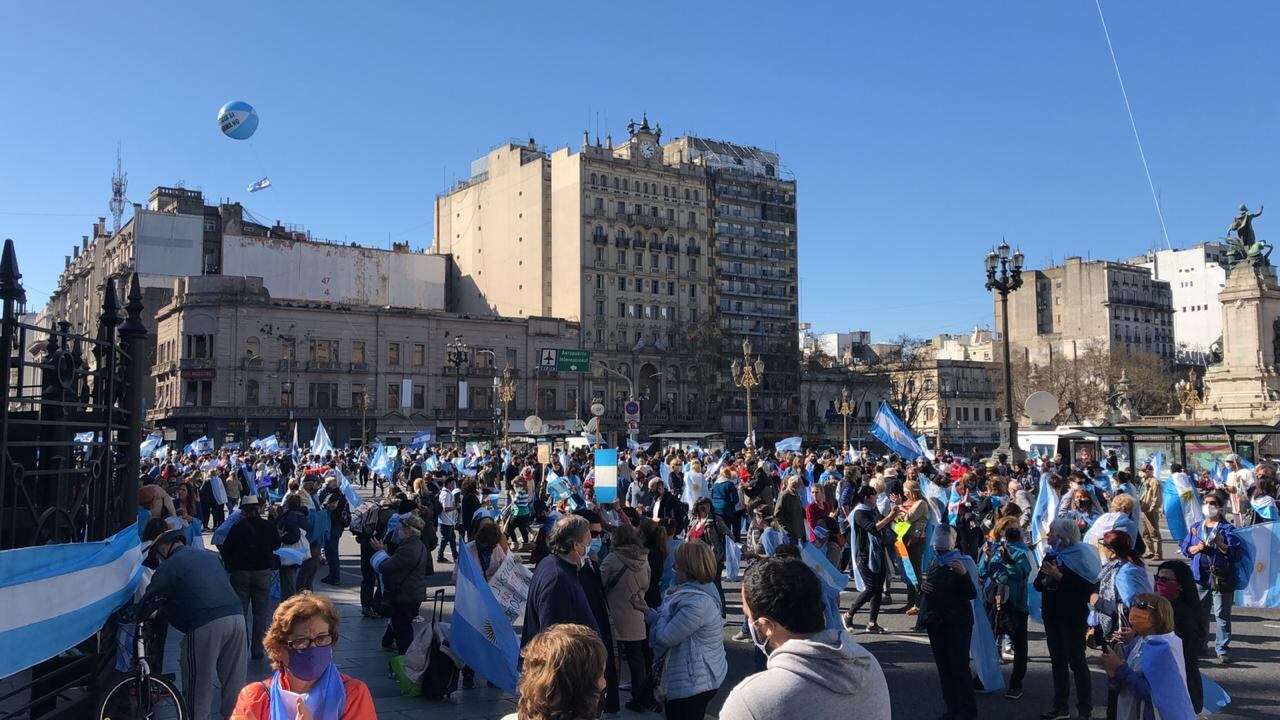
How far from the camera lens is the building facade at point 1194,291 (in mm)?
122375

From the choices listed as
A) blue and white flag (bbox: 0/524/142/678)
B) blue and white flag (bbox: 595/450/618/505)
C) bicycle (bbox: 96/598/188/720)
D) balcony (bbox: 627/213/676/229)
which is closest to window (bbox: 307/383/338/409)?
balcony (bbox: 627/213/676/229)

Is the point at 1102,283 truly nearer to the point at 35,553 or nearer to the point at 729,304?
the point at 729,304

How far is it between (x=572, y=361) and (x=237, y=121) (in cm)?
2641

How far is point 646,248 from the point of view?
90.8 m

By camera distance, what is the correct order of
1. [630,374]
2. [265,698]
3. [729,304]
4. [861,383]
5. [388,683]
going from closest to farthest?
[265,698]
[388,683]
[630,374]
[729,304]
[861,383]

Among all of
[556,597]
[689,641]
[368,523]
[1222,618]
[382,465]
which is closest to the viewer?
[689,641]

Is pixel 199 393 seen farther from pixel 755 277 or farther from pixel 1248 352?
pixel 1248 352

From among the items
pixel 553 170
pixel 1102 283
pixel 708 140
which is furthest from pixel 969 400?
pixel 553 170

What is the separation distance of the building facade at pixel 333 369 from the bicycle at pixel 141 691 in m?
62.4

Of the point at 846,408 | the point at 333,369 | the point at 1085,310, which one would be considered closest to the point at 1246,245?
the point at 846,408

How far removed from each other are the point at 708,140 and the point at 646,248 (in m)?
16.5

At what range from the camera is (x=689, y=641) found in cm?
662

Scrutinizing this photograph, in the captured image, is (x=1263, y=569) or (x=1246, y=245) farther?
(x=1246, y=245)

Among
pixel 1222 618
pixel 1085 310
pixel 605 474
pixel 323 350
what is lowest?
pixel 1222 618
